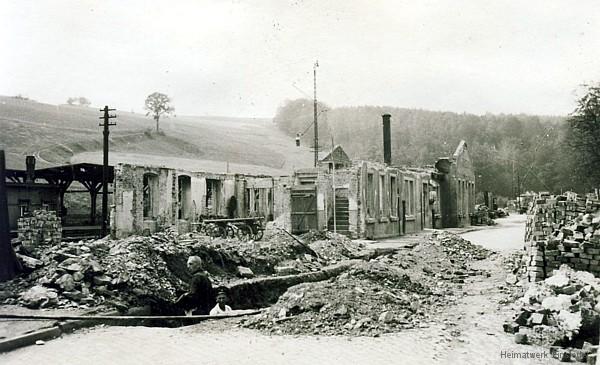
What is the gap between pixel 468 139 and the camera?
96.4 metres

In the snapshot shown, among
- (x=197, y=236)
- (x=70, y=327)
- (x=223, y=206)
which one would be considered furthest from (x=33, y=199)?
(x=70, y=327)

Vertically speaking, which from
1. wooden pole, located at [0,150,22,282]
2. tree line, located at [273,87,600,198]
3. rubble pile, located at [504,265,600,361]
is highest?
tree line, located at [273,87,600,198]

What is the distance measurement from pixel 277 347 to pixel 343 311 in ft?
5.36

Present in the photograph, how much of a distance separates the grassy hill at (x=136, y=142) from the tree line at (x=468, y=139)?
1084cm

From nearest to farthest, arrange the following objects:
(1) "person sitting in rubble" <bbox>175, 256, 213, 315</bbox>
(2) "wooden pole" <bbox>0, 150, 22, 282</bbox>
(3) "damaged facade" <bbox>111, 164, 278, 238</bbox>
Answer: (1) "person sitting in rubble" <bbox>175, 256, 213, 315</bbox>, (2) "wooden pole" <bbox>0, 150, 22, 282</bbox>, (3) "damaged facade" <bbox>111, 164, 278, 238</bbox>

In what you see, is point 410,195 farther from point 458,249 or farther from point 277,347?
point 277,347

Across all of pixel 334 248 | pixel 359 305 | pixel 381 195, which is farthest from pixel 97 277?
pixel 381 195

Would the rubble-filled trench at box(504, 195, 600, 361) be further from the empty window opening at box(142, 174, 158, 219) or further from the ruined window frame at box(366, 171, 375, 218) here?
the empty window opening at box(142, 174, 158, 219)

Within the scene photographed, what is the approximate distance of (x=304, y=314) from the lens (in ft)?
26.9

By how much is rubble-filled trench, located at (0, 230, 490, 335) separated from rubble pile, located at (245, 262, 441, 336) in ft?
0.06

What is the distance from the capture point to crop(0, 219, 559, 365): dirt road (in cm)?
614

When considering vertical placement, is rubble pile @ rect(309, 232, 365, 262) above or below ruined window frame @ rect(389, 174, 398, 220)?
below

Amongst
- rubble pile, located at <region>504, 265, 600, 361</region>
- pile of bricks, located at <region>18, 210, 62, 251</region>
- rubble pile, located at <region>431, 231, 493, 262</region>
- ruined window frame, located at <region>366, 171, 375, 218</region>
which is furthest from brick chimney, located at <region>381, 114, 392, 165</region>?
rubble pile, located at <region>504, 265, 600, 361</region>

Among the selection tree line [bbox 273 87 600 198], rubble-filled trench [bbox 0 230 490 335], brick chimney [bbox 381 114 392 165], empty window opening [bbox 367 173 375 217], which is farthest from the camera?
tree line [bbox 273 87 600 198]
